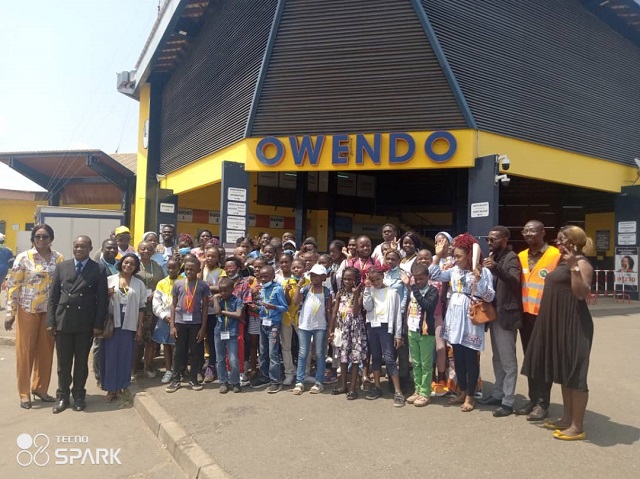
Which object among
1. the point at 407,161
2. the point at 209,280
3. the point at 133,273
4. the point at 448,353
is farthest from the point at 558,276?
the point at 407,161

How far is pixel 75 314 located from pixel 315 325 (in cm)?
266

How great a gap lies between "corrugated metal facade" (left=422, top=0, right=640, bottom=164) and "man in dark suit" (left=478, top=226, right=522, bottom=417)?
6496mm

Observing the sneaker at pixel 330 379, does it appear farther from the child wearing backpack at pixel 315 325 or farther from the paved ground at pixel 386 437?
the paved ground at pixel 386 437

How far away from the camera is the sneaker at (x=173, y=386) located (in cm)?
601

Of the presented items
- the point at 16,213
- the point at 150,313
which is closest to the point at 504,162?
the point at 150,313

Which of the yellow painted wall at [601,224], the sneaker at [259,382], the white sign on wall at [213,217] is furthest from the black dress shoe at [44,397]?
the yellow painted wall at [601,224]

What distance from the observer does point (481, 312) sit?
508 cm

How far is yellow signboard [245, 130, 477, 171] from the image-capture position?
10.9m

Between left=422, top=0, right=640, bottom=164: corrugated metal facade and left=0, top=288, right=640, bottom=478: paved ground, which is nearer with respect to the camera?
left=0, top=288, right=640, bottom=478: paved ground

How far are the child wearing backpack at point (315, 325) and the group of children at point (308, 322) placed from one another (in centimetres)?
1

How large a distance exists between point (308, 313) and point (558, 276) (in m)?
2.76

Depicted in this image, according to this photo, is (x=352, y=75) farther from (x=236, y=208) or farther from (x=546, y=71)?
(x=546, y=71)

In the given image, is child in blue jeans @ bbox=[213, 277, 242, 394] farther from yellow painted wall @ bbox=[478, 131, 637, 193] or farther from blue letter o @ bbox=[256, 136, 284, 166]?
yellow painted wall @ bbox=[478, 131, 637, 193]

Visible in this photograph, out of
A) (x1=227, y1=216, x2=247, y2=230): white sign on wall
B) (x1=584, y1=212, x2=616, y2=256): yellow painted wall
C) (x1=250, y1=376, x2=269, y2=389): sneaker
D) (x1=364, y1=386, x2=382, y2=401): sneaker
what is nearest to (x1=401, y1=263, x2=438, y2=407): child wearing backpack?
(x1=364, y1=386, x2=382, y2=401): sneaker
